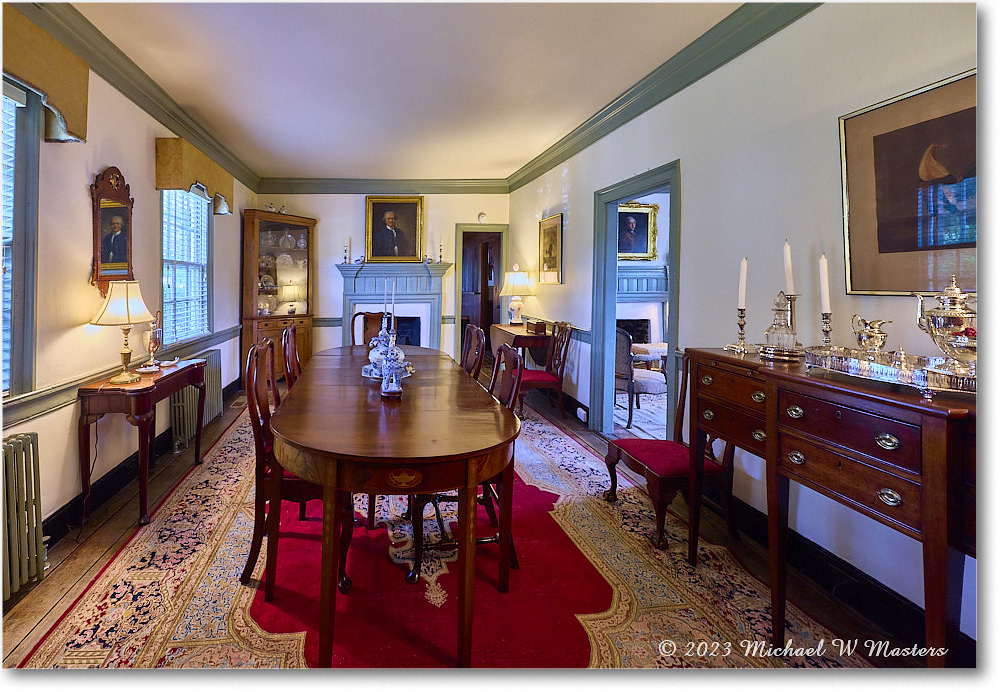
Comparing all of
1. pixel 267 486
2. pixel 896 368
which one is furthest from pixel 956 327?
pixel 267 486

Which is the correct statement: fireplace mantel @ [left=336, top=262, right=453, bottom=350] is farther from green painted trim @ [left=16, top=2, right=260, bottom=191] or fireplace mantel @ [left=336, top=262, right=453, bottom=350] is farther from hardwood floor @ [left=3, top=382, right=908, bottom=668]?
hardwood floor @ [left=3, top=382, right=908, bottom=668]

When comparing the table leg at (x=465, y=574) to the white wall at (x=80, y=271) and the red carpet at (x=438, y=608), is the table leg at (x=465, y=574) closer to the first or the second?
the red carpet at (x=438, y=608)

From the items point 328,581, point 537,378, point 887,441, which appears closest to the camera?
point 887,441

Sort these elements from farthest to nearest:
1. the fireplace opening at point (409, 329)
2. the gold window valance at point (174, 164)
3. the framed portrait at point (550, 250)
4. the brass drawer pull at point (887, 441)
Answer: the fireplace opening at point (409, 329) < the framed portrait at point (550, 250) < the gold window valance at point (174, 164) < the brass drawer pull at point (887, 441)

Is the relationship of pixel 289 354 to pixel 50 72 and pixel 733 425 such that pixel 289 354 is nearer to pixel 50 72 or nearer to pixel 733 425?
pixel 50 72

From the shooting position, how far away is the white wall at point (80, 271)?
8.02 ft

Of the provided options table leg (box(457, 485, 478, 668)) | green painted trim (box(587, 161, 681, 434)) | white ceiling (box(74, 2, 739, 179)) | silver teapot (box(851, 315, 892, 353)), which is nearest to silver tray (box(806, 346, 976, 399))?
silver teapot (box(851, 315, 892, 353))

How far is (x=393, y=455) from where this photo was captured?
149cm

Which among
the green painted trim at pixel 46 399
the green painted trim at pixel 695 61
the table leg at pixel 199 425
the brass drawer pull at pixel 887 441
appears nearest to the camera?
the brass drawer pull at pixel 887 441

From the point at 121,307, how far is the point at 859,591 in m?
3.68

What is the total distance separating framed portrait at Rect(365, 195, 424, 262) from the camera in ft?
23.2

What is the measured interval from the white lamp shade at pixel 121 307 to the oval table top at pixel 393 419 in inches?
38.3

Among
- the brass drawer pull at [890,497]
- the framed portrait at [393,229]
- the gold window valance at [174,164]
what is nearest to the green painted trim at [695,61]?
the brass drawer pull at [890,497]

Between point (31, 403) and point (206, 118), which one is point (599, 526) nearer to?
point (31, 403)
